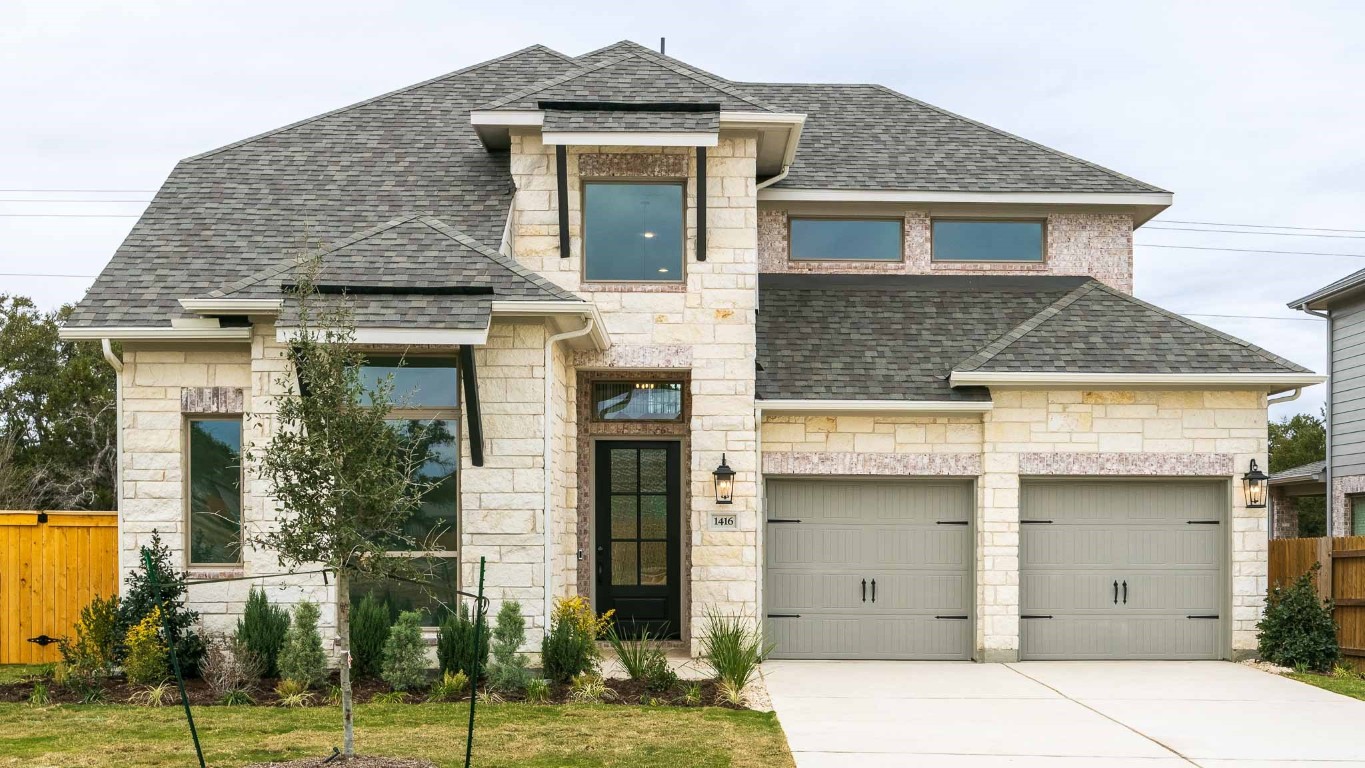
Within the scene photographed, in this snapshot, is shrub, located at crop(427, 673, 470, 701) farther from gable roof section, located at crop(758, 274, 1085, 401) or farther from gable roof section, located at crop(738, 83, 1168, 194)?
gable roof section, located at crop(738, 83, 1168, 194)

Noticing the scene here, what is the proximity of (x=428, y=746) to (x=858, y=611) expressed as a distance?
253 inches

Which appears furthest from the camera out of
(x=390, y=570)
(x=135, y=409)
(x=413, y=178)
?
(x=413, y=178)

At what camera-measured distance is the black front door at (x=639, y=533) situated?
45.3ft

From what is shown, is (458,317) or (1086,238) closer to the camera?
(458,317)

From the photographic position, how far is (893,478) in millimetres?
13328

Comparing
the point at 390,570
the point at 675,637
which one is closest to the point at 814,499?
the point at 675,637

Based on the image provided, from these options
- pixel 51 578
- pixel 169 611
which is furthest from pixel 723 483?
pixel 51 578

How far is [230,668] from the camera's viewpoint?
33.6 ft

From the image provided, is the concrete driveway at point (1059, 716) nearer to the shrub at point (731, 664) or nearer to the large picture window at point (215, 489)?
the shrub at point (731, 664)

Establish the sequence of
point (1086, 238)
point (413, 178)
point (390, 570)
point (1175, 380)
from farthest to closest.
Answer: point (1086, 238) < point (413, 178) < point (1175, 380) < point (390, 570)

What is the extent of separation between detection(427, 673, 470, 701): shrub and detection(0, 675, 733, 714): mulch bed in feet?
0.29

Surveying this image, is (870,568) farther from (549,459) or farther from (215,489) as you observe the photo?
(215,489)

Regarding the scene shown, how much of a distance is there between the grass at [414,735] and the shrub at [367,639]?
91 centimetres

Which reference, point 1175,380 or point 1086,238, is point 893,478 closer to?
point 1175,380
